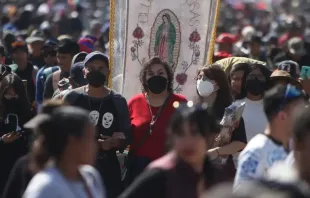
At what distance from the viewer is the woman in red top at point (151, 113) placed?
7.76 m

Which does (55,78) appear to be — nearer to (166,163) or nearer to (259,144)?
(259,144)

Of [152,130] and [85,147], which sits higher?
[85,147]

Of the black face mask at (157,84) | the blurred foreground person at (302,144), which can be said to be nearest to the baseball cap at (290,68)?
the black face mask at (157,84)

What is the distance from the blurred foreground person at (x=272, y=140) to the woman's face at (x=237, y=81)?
295 cm

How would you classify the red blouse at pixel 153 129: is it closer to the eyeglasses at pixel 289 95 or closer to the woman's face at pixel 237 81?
the woman's face at pixel 237 81

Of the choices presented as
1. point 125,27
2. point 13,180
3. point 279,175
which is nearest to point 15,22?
point 125,27

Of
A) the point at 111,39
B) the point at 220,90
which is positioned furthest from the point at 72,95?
the point at 111,39

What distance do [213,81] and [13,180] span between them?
2.95 meters

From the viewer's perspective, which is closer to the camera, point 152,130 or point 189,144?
point 189,144

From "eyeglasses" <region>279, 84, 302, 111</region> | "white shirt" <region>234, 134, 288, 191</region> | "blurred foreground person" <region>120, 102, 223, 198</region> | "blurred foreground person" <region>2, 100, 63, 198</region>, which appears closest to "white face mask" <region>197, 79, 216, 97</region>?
"eyeglasses" <region>279, 84, 302, 111</region>

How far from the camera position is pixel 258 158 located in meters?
5.09

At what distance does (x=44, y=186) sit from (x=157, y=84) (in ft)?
11.8

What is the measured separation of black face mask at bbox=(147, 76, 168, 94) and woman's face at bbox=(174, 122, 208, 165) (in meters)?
3.29

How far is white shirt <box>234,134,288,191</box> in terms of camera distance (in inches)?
Answer: 199
